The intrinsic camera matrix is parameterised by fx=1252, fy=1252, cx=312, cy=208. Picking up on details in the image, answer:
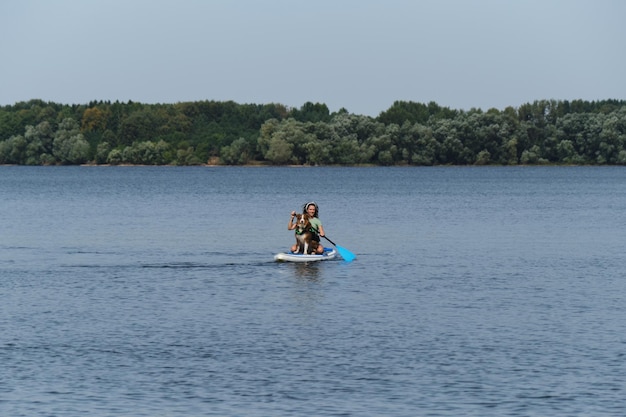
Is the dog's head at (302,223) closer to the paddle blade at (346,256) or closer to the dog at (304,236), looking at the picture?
the dog at (304,236)

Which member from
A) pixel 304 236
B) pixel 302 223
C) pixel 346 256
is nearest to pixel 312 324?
pixel 302 223

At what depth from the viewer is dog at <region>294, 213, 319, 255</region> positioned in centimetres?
4900

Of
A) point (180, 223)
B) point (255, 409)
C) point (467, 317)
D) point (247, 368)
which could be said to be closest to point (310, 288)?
point (467, 317)

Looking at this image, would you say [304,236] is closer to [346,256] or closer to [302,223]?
[302,223]

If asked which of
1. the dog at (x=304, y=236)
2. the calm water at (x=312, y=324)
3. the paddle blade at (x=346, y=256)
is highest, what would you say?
the dog at (x=304, y=236)

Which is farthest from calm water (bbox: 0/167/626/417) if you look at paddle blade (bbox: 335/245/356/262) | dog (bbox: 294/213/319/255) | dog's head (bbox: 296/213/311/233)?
dog's head (bbox: 296/213/311/233)

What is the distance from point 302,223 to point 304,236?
0.97 metres

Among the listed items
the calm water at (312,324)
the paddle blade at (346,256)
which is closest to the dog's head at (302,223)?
the calm water at (312,324)

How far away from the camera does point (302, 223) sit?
49.2 m

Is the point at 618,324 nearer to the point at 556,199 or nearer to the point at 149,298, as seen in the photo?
the point at 149,298

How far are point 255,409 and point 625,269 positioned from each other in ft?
95.4

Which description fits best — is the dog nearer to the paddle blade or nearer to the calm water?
the calm water

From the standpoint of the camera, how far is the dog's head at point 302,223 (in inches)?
1922

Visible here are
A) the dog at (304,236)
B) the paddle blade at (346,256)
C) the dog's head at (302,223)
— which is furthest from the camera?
the paddle blade at (346,256)
